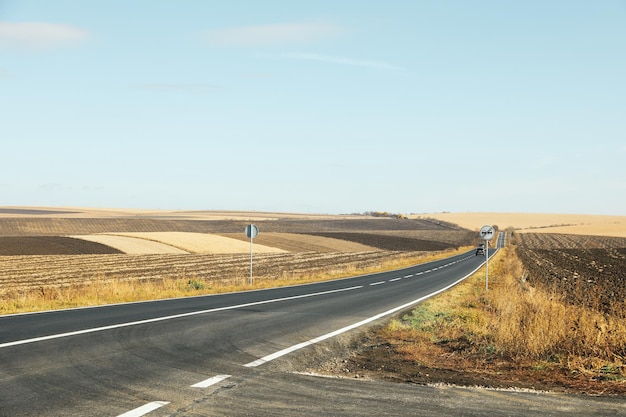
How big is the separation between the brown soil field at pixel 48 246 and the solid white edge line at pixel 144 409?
158 ft

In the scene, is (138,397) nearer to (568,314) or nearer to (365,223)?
(568,314)

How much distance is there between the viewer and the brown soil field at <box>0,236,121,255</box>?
5236 centimetres

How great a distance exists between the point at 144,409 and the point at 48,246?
54603 mm

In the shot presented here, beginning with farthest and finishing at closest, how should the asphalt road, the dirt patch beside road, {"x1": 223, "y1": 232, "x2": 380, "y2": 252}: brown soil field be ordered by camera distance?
{"x1": 223, "y1": 232, "x2": 380, "y2": 252}: brown soil field, the dirt patch beside road, the asphalt road

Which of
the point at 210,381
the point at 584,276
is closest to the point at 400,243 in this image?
the point at 584,276

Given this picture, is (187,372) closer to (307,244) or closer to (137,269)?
Result: (137,269)

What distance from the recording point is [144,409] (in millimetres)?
6168

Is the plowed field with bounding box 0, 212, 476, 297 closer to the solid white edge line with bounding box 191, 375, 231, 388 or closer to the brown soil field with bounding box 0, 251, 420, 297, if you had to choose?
the brown soil field with bounding box 0, 251, 420, 297

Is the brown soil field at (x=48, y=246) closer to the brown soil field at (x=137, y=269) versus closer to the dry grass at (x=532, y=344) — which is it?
the brown soil field at (x=137, y=269)

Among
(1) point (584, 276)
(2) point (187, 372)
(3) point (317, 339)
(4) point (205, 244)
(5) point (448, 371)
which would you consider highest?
(2) point (187, 372)

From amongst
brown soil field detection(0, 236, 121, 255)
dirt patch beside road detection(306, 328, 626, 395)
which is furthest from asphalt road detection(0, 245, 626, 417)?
brown soil field detection(0, 236, 121, 255)

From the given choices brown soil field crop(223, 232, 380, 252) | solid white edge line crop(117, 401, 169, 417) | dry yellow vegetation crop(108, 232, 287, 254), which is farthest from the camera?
brown soil field crop(223, 232, 380, 252)

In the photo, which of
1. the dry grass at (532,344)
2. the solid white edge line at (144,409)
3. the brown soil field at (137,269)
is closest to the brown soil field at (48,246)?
the brown soil field at (137,269)

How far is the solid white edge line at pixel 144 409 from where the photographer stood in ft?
19.6
